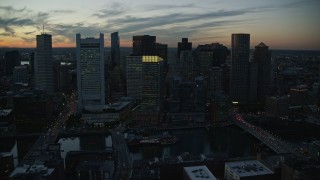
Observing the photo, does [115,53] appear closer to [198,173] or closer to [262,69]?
[262,69]

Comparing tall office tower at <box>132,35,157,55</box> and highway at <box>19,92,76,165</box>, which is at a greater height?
tall office tower at <box>132,35,157,55</box>

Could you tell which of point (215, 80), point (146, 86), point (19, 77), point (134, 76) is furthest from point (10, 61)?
point (215, 80)

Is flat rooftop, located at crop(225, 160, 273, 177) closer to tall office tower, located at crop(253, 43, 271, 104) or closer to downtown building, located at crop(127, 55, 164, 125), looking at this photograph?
downtown building, located at crop(127, 55, 164, 125)

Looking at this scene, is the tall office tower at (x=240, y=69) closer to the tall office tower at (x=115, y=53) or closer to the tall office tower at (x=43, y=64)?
the tall office tower at (x=43, y=64)

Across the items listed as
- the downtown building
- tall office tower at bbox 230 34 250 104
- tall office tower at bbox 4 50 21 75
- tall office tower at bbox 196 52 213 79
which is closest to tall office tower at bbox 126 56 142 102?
the downtown building

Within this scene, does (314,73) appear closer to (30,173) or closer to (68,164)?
(68,164)

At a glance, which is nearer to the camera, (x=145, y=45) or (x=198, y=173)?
(x=198, y=173)
